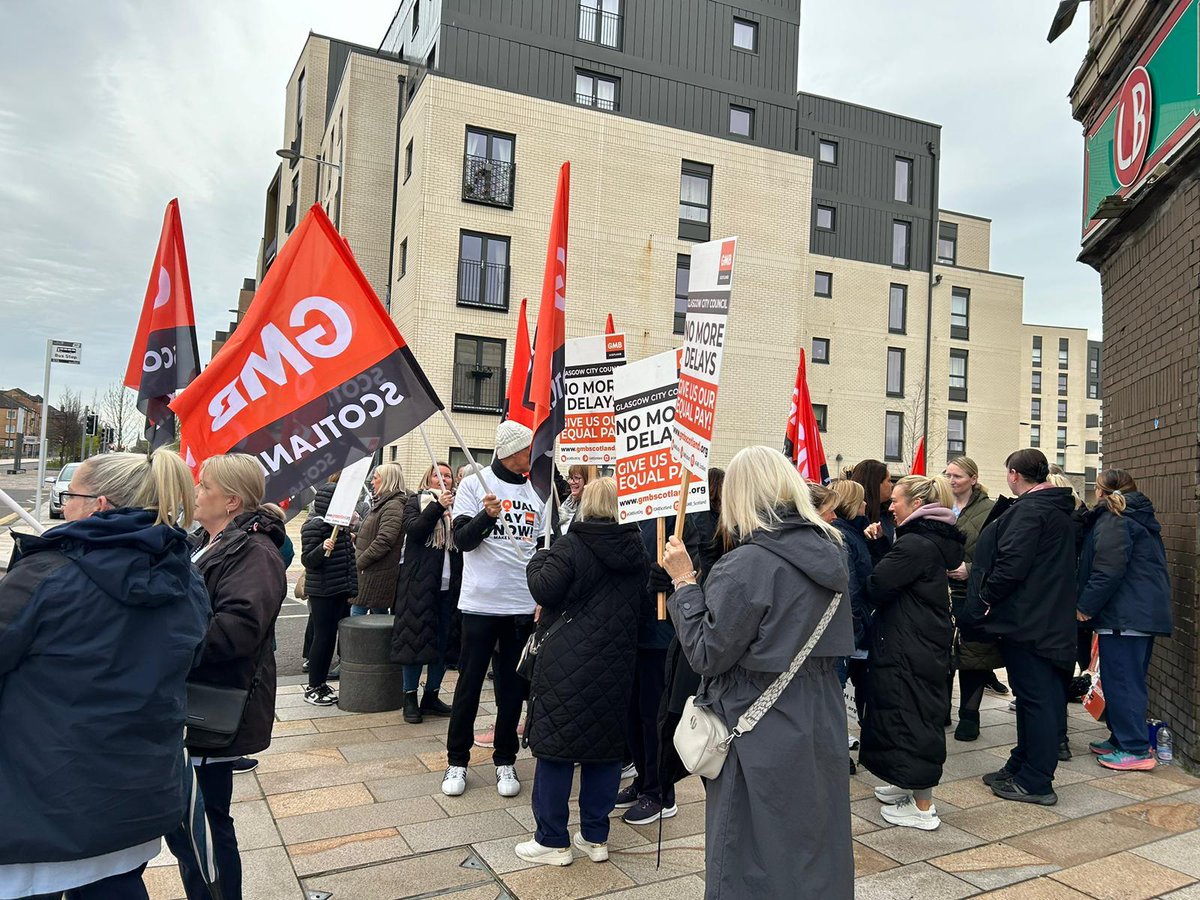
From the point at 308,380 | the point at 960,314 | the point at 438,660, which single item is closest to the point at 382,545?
the point at 438,660

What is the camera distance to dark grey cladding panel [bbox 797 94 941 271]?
30719mm

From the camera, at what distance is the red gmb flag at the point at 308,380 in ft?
15.4

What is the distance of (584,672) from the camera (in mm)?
4266

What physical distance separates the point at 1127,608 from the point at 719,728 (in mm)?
4265

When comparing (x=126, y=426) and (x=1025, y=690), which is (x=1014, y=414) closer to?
(x=1025, y=690)

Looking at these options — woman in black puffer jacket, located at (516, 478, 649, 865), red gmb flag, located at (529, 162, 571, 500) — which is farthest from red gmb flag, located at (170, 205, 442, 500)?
woman in black puffer jacket, located at (516, 478, 649, 865)

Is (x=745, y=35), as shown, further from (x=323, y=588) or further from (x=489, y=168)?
(x=323, y=588)

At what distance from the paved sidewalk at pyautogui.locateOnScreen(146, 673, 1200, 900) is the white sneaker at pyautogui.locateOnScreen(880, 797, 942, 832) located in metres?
0.05

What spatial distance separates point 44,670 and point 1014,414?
3827 centimetres

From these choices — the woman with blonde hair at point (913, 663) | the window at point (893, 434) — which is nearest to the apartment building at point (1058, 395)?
the window at point (893, 434)

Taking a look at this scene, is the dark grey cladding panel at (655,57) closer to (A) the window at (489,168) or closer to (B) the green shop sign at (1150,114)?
(A) the window at (489,168)

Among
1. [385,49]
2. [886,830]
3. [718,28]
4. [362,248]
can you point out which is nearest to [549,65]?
[718,28]

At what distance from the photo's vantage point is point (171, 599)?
8.56 ft

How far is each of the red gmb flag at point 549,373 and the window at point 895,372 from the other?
28.7 metres
